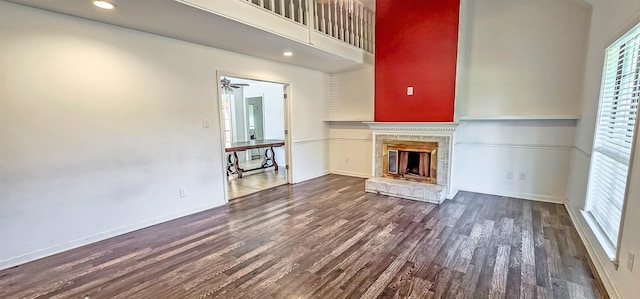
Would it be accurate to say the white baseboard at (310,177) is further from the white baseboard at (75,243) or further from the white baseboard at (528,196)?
the white baseboard at (528,196)

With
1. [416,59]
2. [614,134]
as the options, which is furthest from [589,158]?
[416,59]

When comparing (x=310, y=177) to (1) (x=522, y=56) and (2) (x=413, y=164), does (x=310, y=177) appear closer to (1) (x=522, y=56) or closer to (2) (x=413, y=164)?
(2) (x=413, y=164)

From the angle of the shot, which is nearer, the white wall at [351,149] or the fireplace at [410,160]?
the fireplace at [410,160]

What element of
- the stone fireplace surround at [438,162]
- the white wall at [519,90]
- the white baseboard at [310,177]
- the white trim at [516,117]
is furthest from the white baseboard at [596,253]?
the white baseboard at [310,177]

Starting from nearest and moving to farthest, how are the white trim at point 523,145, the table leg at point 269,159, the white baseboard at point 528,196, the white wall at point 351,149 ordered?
1. the white trim at point 523,145
2. the white baseboard at point 528,196
3. the white wall at point 351,149
4. the table leg at point 269,159

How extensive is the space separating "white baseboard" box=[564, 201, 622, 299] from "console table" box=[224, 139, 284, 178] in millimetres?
5012

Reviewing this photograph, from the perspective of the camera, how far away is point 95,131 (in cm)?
287

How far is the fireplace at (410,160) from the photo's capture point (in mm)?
4352

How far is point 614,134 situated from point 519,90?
6.38ft

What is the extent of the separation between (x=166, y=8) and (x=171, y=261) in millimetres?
2282

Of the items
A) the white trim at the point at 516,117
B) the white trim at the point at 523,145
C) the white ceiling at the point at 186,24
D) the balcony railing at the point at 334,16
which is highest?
the balcony railing at the point at 334,16

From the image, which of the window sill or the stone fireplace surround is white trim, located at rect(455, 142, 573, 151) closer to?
the stone fireplace surround

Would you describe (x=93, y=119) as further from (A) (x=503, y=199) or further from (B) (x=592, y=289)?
(A) (x=503, y=199)

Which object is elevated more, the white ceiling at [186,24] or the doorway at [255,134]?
the white ceiling at [186,24]
